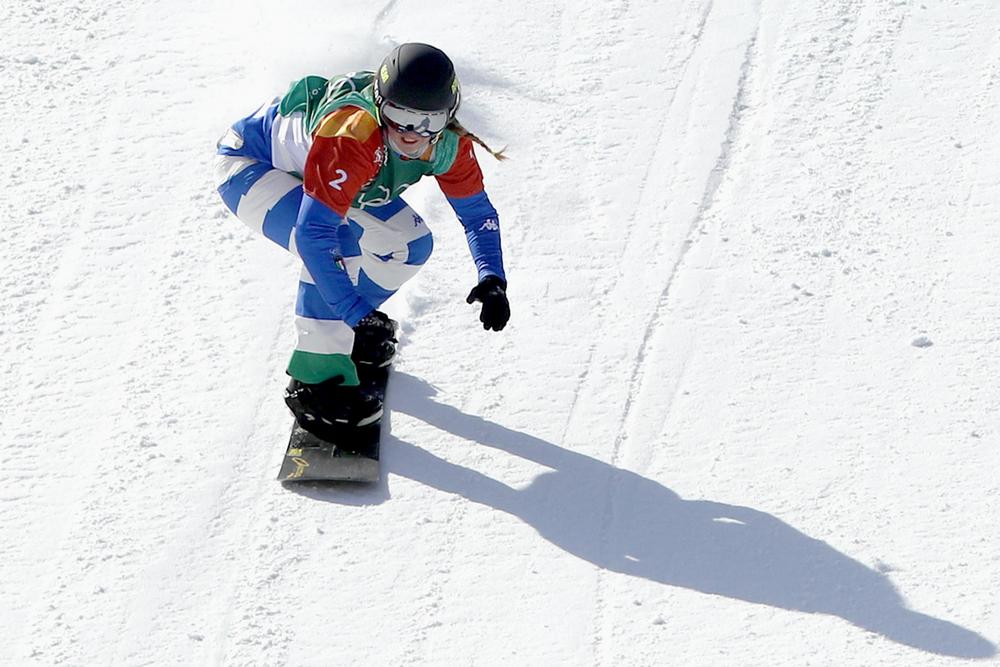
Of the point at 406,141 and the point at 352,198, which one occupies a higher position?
the point at 406,141

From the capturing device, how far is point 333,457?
5.65 metres

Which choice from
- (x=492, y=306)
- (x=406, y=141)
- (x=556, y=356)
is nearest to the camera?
(x=406, y=141)

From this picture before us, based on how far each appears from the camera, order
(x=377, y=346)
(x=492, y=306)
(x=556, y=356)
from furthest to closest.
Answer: (x=556, y=356), (x=377, y=346), (x=492, y=306)

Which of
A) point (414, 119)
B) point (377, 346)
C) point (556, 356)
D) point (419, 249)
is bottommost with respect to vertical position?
point (556, 356)

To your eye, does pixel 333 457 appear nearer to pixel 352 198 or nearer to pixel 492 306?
pixel 492 306

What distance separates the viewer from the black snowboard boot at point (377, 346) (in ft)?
19.2

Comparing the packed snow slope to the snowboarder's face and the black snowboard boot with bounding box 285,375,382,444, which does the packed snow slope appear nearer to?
the black snowboard boot with bounding box 285,375,382,444

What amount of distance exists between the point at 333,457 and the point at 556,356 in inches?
42.3

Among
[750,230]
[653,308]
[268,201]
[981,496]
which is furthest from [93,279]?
[981,496]

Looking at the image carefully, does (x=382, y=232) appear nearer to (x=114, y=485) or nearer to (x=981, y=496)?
(x=114, y=485)

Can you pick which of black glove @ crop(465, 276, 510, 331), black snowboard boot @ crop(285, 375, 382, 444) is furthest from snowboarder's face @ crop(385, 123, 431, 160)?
black snowboard boot @ crop(285, 375, 382, 444)

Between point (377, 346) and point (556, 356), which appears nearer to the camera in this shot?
point (377, 346)

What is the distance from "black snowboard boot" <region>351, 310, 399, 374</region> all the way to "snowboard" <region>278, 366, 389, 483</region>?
0.30m

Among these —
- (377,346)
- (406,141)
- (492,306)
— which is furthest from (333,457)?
(406,141)
